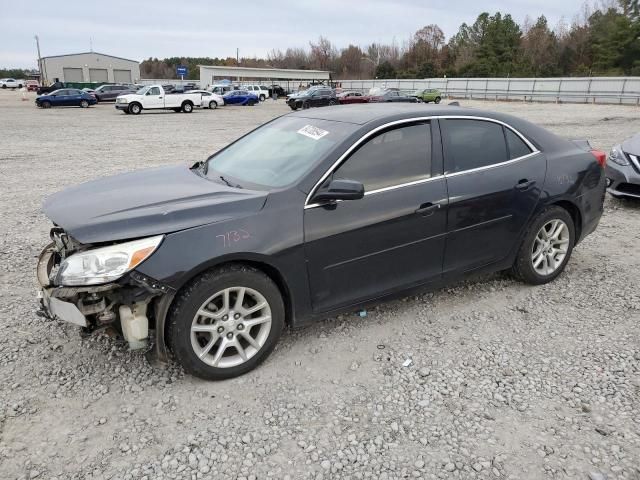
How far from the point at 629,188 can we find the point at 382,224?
539cm

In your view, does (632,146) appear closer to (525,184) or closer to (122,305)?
(525,184)

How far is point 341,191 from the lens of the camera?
3195mm

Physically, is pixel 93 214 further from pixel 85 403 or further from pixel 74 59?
pixel 74 59

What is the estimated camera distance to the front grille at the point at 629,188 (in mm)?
7016

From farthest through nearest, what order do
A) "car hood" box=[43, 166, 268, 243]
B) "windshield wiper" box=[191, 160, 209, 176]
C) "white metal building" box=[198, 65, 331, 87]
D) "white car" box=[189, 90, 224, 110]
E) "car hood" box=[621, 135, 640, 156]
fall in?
"white metal building" box=[198, 65, 331, 87]
"white car" box=[189, 90, 224, 110]
"car hood" box=[621, 135, 640, 156]
"windshield wiper" box=[191, 160, 209, 176]
"car hood" box=[43, 166, 268, 243]

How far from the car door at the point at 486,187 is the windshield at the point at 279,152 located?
0.93 m

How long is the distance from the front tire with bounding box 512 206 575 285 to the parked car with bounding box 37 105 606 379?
0.01 metres

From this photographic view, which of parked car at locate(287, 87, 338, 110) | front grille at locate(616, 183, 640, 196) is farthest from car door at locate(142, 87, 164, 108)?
front grille at locate(616, 183, 640, 196)

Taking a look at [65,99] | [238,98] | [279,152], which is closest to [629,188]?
[279,152]

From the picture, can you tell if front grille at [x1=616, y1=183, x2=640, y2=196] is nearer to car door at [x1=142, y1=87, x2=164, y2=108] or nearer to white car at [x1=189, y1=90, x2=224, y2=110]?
car door at [x1=142, y1=87, x2=164, y2=108]

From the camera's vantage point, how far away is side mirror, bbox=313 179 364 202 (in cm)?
319

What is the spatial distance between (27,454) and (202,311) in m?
1.12

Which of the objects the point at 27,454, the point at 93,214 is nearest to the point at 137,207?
the point at 93,214

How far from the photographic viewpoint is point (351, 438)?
8.82 feet
